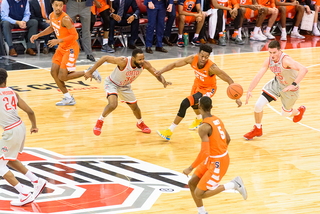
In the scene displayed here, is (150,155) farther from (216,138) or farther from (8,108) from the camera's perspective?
(8,108)

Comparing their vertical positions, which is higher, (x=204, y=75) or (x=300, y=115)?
(x=204, y=75)

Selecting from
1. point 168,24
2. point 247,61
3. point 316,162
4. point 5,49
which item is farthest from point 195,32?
point 316,162

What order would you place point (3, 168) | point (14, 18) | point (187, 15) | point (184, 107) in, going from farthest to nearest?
point (187, 15), point (14, 18), point (184, 107), point (3, 168)

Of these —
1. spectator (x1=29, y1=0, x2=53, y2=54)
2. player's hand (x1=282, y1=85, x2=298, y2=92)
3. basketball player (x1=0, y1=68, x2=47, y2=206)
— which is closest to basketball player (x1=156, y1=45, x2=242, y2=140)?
player's hand (x1=282, y1=85, x2=298, y2=92)

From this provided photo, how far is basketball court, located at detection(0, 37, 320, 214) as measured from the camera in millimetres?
4746

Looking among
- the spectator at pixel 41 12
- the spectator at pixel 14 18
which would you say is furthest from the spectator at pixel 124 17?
the spectator at pixel 14 18

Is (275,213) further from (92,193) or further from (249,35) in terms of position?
(249,35)

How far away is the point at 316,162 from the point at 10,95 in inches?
152

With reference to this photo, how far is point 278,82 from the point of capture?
263 inches

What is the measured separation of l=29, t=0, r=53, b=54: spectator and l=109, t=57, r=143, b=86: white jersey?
574cm

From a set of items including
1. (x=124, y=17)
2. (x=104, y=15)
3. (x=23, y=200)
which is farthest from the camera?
(x=124, y=17)

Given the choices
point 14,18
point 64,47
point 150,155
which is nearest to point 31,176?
point 150,155

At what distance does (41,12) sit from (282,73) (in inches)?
297

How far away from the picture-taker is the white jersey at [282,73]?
639cm
